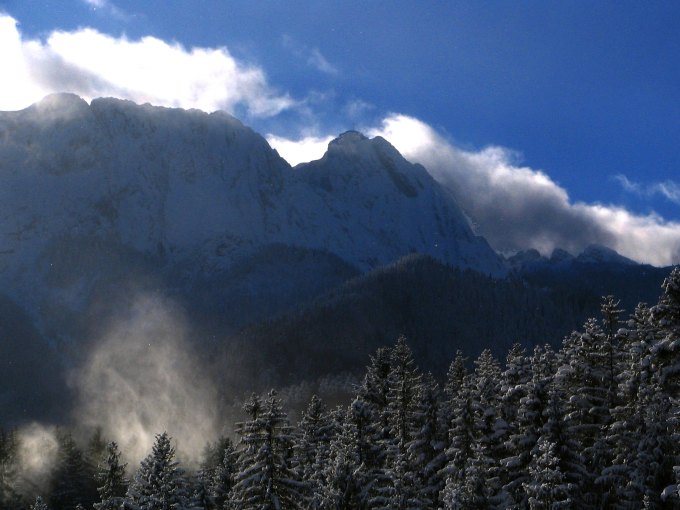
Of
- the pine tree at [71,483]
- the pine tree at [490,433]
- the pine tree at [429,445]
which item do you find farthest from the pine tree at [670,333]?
the pine tree at [71,483]

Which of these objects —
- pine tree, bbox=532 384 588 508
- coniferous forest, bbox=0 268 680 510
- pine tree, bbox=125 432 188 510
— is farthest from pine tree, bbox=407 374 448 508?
pine tree, bbox=125 432 188 510

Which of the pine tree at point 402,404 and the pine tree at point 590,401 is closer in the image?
the pine tree at point 590,401

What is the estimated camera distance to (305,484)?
3225 cm

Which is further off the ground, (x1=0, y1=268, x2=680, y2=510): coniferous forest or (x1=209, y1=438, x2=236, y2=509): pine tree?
(x1=209, y1=438, x2=236, y2=509): pine tree

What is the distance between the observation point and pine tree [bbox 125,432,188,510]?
99.7 feet

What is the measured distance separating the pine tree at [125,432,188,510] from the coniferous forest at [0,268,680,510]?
2.3 inches

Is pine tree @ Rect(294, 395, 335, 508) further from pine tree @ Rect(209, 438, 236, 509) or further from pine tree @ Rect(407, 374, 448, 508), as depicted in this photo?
pine tree @ Rect(209, 438, 236, 509)

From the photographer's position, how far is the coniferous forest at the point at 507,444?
1025 inches

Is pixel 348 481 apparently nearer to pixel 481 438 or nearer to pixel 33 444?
pixel 481 438

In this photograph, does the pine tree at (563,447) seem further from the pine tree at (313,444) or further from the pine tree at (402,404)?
the pine tree at (402,404)

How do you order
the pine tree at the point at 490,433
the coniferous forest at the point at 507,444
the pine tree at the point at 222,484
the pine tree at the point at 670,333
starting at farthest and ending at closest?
the pine tree at the point at 222,484, the pine tree at the point at 490,433, the coniferous forest at the point at 507,444, the pine tree at the point at 670,333

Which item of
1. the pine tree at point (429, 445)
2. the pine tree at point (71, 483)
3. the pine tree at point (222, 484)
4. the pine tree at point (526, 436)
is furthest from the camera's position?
the pine tree at point (71, 483)

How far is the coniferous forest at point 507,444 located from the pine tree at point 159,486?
58mm

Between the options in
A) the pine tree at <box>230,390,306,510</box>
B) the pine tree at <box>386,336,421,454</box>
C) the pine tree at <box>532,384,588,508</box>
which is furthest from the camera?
the pine tree at <box>386,336,421,454</box>
